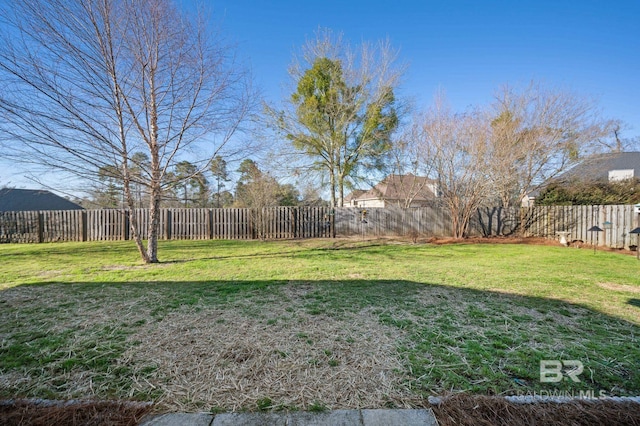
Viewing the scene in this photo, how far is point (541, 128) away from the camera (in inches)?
498

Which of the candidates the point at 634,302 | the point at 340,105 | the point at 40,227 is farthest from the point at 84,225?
the point at 634,302

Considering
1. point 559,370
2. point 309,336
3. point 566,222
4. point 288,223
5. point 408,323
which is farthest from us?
point 288,223

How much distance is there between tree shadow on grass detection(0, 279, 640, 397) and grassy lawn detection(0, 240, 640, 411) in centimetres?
2

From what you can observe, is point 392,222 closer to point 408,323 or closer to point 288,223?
point 288,223

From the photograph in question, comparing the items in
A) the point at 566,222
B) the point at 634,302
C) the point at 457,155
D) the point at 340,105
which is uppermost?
the point at 340,105

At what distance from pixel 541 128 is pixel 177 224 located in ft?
57.8

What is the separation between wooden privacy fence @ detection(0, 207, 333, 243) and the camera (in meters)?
11.1

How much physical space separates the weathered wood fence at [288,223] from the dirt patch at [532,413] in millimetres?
10518

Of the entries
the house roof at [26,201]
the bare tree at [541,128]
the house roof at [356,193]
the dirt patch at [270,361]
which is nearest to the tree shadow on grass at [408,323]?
the dirt patch at [270,361]

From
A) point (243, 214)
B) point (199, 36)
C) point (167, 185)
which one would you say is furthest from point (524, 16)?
point (243, 214)

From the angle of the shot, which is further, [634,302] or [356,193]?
[356,193]

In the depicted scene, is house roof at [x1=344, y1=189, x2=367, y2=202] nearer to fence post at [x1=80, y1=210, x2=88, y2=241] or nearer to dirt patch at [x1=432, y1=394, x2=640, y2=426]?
fence post at [x1=80, y1=210, x2=88, y2=241]

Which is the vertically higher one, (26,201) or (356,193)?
(356,193)

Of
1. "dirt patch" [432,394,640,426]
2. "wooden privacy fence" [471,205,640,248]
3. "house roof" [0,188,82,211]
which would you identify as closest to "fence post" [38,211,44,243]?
"house roof" [0,188,82,211]
